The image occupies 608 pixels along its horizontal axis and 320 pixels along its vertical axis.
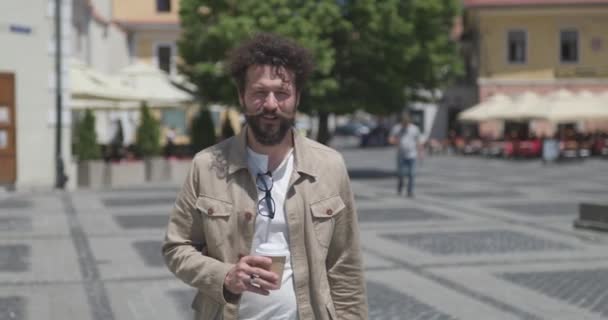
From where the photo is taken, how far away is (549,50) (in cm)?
4472

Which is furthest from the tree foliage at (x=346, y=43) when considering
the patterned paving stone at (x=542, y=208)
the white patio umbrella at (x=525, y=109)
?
the white patio umbrella at (x=525, y=109)

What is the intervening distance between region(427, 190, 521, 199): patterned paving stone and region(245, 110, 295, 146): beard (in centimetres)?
1527

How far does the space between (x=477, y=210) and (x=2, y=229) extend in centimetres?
739

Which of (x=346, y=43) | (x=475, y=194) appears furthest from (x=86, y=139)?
(x=475, y=194)

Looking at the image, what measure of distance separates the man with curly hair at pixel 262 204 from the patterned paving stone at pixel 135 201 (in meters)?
13.8

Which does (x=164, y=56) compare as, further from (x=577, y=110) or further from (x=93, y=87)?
(x=93, y=87)

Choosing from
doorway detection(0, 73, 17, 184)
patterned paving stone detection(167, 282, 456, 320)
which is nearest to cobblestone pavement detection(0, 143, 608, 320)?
patterned paving stone detection(167, 282, 456, 320)

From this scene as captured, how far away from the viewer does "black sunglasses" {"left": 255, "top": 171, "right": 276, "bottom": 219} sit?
3.13 metres

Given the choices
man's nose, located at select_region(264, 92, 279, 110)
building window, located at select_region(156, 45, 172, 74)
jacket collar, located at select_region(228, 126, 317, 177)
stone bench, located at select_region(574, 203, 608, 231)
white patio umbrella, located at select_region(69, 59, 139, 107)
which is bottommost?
stone bench, located at select_region(574, 203, 608, 231)

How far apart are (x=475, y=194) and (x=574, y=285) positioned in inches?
408

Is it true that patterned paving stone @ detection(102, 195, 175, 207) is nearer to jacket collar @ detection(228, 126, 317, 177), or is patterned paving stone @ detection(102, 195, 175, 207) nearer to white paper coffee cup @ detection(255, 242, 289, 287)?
jacket collar @ detection(228, 126, 317, 177)

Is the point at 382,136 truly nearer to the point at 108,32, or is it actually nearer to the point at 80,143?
the point at 108,32

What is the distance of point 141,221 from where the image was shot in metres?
14.0

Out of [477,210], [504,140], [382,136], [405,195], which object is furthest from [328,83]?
[382,136]
